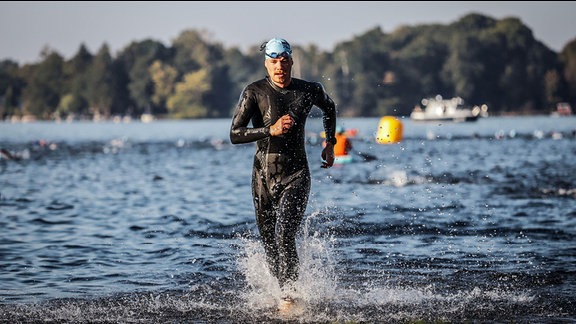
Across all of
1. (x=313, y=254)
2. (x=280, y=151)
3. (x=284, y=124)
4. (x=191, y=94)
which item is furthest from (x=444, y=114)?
(x=284, y=124)

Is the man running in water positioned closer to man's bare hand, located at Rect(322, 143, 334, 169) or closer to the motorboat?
man's bare hand, located at Rect(322, 143, 334, 169)

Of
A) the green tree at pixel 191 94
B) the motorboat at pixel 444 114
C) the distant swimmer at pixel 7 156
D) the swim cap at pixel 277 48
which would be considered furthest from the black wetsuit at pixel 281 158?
the green tree at pixel 191 94

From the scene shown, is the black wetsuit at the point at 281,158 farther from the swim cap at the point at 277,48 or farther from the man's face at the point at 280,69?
the swim cap at the point at 277,48

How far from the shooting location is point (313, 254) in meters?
13.1

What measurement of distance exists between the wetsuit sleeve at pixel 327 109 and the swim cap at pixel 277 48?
55 centimetres

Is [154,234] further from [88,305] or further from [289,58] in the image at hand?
[289,58]

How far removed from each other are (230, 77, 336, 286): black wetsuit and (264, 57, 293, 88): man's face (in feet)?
0.25

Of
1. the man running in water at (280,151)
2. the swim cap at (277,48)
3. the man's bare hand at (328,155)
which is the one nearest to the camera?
the swim cap at (277,48)

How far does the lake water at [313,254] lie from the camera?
9719mm

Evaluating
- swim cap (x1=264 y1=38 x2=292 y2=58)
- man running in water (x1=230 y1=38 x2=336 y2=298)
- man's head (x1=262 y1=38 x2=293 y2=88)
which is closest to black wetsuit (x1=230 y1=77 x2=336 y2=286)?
man running in water (x1=230 y1=38 x2=336 y2=298)

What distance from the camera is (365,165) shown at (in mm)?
37688

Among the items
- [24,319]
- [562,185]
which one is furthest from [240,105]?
[562,185]

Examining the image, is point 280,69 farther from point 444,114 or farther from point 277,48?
point 444,114

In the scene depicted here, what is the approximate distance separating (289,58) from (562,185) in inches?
718
